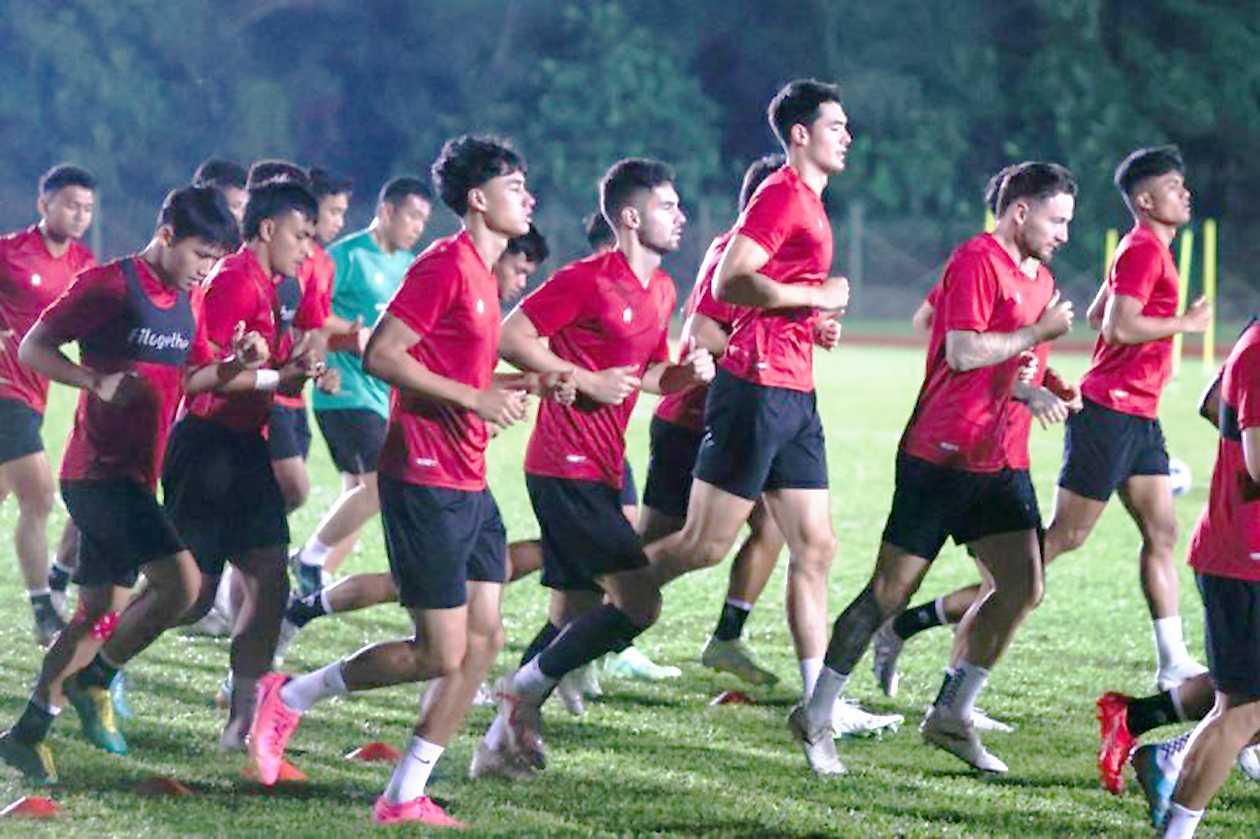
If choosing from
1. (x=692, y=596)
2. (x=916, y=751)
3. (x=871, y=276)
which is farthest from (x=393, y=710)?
(x=871, y=276)

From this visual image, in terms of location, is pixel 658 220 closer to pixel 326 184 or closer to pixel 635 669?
pixel 635 669

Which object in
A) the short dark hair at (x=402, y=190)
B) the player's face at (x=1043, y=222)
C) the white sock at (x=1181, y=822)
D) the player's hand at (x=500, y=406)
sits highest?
the player's face at (x=1043, y=222)

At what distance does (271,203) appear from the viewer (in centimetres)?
736

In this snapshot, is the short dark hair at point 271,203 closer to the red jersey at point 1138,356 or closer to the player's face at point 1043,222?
the player's face at point 1043,222

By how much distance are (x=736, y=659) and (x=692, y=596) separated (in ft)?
8.90

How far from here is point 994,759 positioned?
7.43 m

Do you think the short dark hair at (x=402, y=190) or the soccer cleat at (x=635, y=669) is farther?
the short dark hair at (x=402, y=190)

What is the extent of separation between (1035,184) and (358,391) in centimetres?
426

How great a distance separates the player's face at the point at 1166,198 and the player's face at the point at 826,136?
1.75 metres

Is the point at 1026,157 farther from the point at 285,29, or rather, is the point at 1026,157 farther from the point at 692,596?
the point at 692,596

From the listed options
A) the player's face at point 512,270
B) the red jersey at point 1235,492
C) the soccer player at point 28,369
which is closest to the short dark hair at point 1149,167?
the player's face at point 512,270

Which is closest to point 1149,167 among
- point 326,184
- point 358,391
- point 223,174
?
point 326,184

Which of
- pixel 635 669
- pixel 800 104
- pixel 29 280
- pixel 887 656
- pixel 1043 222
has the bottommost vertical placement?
pixel 635 669

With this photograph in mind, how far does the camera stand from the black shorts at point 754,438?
7.59 metres
